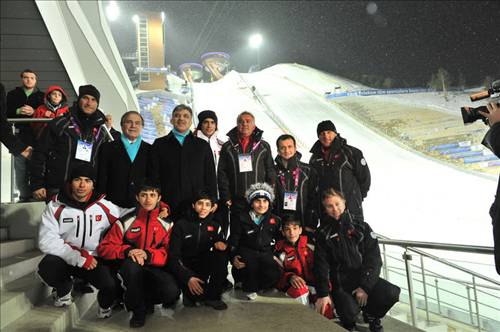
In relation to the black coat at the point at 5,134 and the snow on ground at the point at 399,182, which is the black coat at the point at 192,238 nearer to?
the black coat at the point at 5,134

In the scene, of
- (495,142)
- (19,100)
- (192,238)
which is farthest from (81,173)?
(495,142)

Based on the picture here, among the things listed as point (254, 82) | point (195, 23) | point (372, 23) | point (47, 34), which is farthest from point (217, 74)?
point (47, 34)

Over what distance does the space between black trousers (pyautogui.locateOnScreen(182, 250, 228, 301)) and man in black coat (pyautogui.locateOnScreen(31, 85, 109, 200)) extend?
1.19m

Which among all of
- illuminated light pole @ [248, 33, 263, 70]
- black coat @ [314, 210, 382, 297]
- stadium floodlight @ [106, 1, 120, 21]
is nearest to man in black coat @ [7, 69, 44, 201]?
black coat @ [314, 210, 382, 297]

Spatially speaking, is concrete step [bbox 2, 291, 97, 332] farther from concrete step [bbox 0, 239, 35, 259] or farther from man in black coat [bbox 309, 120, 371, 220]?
man in black coat [bbox 309, 120, 371, 220]

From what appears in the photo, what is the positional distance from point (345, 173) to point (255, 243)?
48.5 inches

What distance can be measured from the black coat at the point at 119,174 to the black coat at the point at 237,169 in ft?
2.36

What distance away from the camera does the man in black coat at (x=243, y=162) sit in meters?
3.14

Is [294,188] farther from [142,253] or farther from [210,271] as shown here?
[142,253]

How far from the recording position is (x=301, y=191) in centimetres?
327

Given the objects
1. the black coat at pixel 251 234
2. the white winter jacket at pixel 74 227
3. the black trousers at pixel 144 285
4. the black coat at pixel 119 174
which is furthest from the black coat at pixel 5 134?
the black coat at pixel 251 234

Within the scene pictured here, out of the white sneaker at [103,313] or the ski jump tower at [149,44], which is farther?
the ski jump tower at [149,44]

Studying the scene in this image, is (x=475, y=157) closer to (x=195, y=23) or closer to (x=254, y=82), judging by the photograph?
(x=195, y=23)

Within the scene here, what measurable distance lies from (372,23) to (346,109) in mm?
3512
